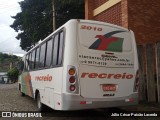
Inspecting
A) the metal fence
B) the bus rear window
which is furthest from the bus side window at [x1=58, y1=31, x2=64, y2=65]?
the metal fence

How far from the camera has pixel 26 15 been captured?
3625 cm

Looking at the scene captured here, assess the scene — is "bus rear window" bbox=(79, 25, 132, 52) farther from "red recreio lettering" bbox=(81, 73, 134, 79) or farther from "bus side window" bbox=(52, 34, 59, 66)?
"bus side window" bbox=(52, 34, 59, 66)

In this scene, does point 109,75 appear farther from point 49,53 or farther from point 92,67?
point 49,53

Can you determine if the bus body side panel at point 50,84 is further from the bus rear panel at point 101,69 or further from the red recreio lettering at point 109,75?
the red recreio lettering at point 109,75

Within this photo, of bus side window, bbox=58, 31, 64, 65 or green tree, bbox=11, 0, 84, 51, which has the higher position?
green tree, bbox=11, 0, 84, 51

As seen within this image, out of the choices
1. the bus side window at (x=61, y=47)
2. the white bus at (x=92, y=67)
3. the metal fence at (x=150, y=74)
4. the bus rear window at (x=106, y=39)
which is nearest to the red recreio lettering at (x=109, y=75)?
the white bus at (x=92, y=67)

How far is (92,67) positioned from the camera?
7508 mm

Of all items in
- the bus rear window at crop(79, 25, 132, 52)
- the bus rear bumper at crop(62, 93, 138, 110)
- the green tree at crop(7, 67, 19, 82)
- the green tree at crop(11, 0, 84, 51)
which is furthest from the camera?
the green tree at crop(7, 67, 19, 82)

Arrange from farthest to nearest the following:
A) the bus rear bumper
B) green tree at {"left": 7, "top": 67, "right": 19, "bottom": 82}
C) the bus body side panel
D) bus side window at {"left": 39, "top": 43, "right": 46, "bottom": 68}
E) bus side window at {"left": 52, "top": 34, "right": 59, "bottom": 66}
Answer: green tree at {"left": 7, "top": 67, "right": 19, "bottom": 82} < bus side window at {"left": 39, "top": 43, "right": 46, "bottom": 68} < bus side window at {"left": 52, "top": 34, "right": 59, "bottom": 66} < the bus body side panel < the bus rear bumper

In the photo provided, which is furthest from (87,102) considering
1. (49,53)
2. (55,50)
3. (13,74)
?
(13,74)

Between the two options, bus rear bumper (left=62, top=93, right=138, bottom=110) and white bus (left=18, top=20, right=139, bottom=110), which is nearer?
bus rear bumper (left=62, top=93, right=138, bottom=110)

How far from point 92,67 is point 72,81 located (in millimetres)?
719

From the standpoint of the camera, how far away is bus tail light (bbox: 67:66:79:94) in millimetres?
7141

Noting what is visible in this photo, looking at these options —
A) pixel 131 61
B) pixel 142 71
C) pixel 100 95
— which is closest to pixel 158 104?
pixel 142 71
